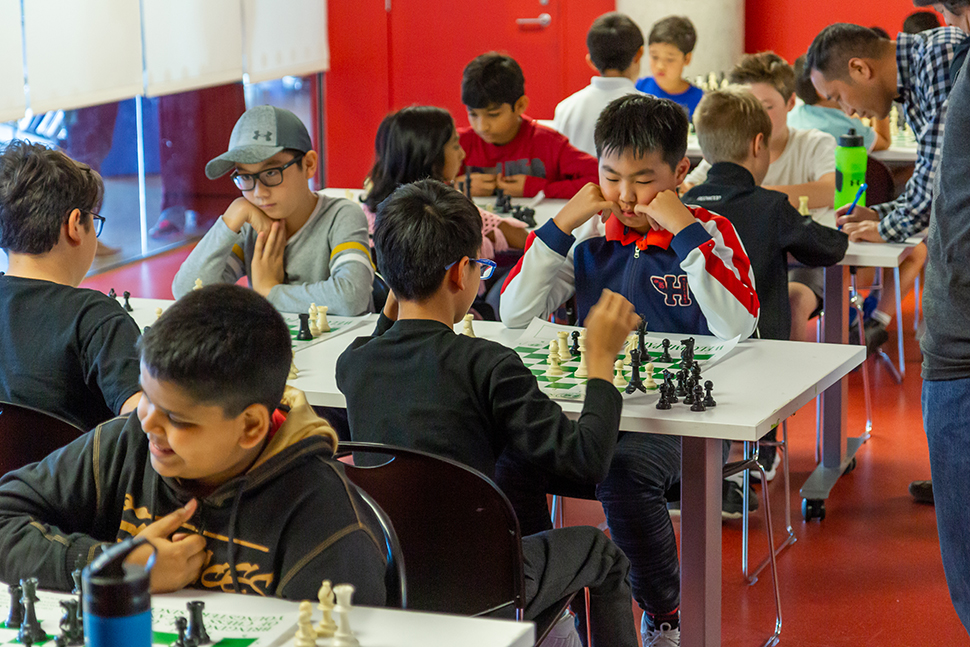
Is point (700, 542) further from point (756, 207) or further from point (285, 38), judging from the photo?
point (285, 38)

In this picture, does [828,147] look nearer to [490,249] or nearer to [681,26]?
[490,249]

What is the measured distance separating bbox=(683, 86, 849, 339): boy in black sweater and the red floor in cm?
65

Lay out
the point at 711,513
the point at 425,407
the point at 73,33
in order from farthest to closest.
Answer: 1. the point at 73,33
2. the point at 711,513
3. the point at 425,407

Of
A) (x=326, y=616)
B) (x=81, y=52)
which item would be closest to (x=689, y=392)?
(x=326, y=616)

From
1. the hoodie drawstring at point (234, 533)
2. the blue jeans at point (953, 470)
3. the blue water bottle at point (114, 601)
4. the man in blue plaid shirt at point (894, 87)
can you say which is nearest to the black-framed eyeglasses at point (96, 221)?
the hoodie drawstring at point (234, 533)

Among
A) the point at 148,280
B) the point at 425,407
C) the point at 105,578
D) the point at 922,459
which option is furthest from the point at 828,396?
the point at 148,280

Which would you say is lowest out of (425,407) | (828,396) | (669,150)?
(828,396)

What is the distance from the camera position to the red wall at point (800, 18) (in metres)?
8.67

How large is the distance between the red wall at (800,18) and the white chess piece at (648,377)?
22.8 feet

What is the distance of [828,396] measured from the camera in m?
3.92

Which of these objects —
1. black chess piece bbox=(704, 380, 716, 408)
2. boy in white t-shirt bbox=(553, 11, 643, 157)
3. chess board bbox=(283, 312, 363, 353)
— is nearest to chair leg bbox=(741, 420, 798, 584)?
black chess piece bbox=(704, 380, 716, 408)

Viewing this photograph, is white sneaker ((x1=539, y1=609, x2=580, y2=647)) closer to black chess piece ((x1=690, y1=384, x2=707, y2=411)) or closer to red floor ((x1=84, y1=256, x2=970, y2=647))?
black chess piece ((x1=690, y1=384, x2=707, y2=411))

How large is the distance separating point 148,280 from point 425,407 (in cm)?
508

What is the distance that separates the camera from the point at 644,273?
2.99 m
